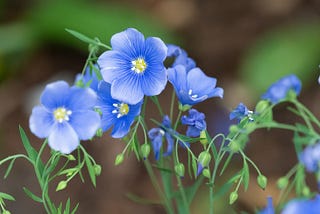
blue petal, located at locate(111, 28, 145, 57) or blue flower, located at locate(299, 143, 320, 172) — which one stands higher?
blue petal, located at locate(111, 28, 145, 57)

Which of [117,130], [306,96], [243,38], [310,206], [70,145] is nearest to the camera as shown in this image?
[310,206]

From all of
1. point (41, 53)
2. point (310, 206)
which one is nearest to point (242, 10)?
point (41, 53)

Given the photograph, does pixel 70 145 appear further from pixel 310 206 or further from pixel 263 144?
pixel 263 144

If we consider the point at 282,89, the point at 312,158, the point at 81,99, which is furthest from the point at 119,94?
the point at 312,158

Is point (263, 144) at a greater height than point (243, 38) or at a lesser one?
lesser

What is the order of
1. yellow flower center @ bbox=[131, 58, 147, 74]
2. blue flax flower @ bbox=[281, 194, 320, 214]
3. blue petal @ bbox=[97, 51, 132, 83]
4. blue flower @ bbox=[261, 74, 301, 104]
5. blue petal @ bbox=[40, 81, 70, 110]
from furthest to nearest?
yellow flower center @ bbox=[131, 58, 147, 74] → blue petal @ bbox=[97, 51, 132, 83] → blue petal @ bbox=[40, 81, 70, 110] → blue flower @ bbox=[261, 74, 301, 104] → blue flax flower @ bbox=[281, 194, 320, 214]

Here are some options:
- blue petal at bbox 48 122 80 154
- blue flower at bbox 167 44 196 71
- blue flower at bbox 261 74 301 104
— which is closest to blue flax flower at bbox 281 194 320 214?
blue flower at bbox 261 74 301 104

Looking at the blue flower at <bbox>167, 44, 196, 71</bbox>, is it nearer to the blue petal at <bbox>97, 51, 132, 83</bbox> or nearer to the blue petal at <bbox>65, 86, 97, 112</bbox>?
the blue petal at <bbox>97, 51, 132, 83</bbox>

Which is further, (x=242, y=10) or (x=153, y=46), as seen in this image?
(x=242, y=10)
